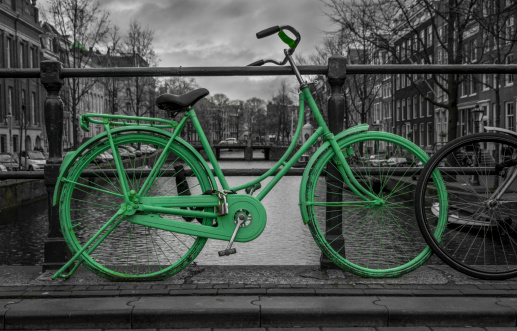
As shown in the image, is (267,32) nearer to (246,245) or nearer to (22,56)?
(246,245)

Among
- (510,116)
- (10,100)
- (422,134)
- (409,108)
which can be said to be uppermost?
(10,100)

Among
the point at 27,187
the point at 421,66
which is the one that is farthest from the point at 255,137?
the point at 421,66

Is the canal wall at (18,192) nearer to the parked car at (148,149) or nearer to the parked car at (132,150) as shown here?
the parked car at (132,150)

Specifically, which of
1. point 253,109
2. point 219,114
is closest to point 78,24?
point 219,114

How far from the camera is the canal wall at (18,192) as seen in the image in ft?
48.3

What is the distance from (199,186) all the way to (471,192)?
→ 1.72 m

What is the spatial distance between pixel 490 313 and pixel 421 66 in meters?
1.65

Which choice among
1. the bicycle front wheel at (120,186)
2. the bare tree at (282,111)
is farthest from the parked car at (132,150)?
the bare tree at (282,111)

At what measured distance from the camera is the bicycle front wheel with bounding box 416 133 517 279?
352 cm

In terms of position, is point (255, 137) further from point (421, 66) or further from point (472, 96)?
point (421, 66)

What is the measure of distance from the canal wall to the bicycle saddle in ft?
39.9

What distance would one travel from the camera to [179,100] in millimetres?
3451

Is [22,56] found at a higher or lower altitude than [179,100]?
higher

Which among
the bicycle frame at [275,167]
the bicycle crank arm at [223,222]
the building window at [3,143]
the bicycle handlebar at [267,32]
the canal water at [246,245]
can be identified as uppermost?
the building window at [3,143]
